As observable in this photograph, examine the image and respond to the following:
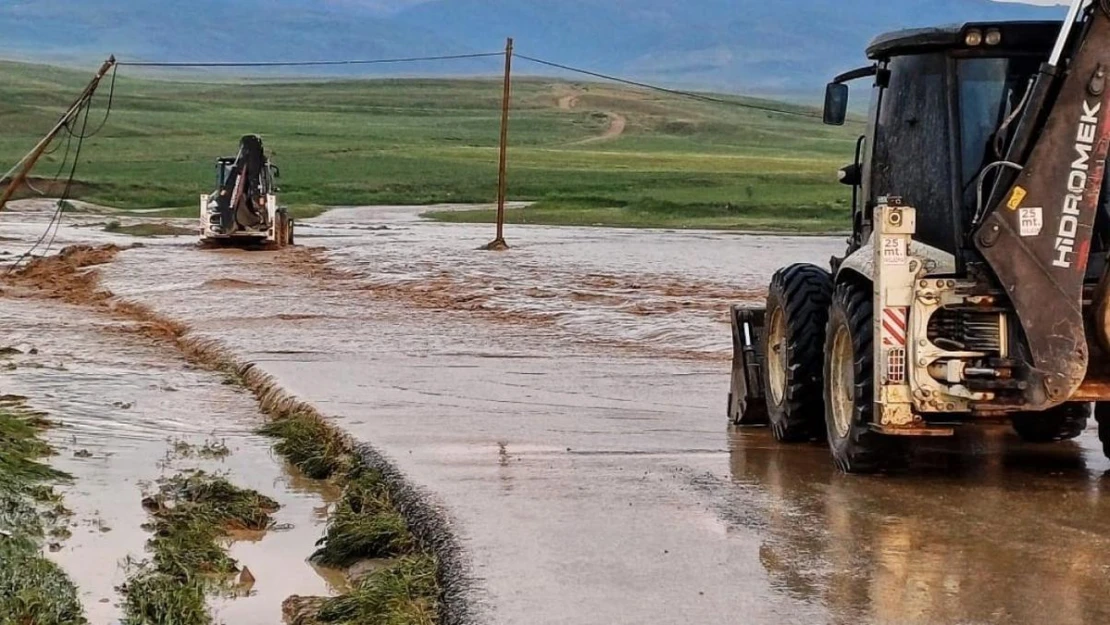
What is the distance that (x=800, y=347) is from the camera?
1197 cm

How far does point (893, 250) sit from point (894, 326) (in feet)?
1.35

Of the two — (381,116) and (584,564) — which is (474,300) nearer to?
(584,564)

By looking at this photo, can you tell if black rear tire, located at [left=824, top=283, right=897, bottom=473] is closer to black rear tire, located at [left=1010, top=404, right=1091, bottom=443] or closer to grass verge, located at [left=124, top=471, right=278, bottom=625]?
black rear tire, located at [left=1010, top=404, right=1091, bottom=443]

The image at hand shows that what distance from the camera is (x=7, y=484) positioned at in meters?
11.5

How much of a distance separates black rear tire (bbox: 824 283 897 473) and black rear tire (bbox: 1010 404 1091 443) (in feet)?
5.54

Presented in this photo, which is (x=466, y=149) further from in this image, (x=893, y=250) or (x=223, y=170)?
(x=893, y=250)

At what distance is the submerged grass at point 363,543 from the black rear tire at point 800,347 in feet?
8.91

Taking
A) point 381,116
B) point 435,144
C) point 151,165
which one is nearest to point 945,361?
point 151,165

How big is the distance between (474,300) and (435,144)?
81649 millimetres

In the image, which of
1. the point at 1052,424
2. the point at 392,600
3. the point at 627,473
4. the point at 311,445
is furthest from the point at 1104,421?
the point at 311,445

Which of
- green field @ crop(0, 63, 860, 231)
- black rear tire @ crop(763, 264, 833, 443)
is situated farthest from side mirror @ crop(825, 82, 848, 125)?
Answer: green field @ crop(0, 63, 860, 231)

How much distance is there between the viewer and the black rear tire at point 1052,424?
1245 cm

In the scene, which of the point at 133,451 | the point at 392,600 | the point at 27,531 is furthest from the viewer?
the point at 133,451

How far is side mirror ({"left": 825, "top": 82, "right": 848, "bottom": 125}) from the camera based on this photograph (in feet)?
38.9
